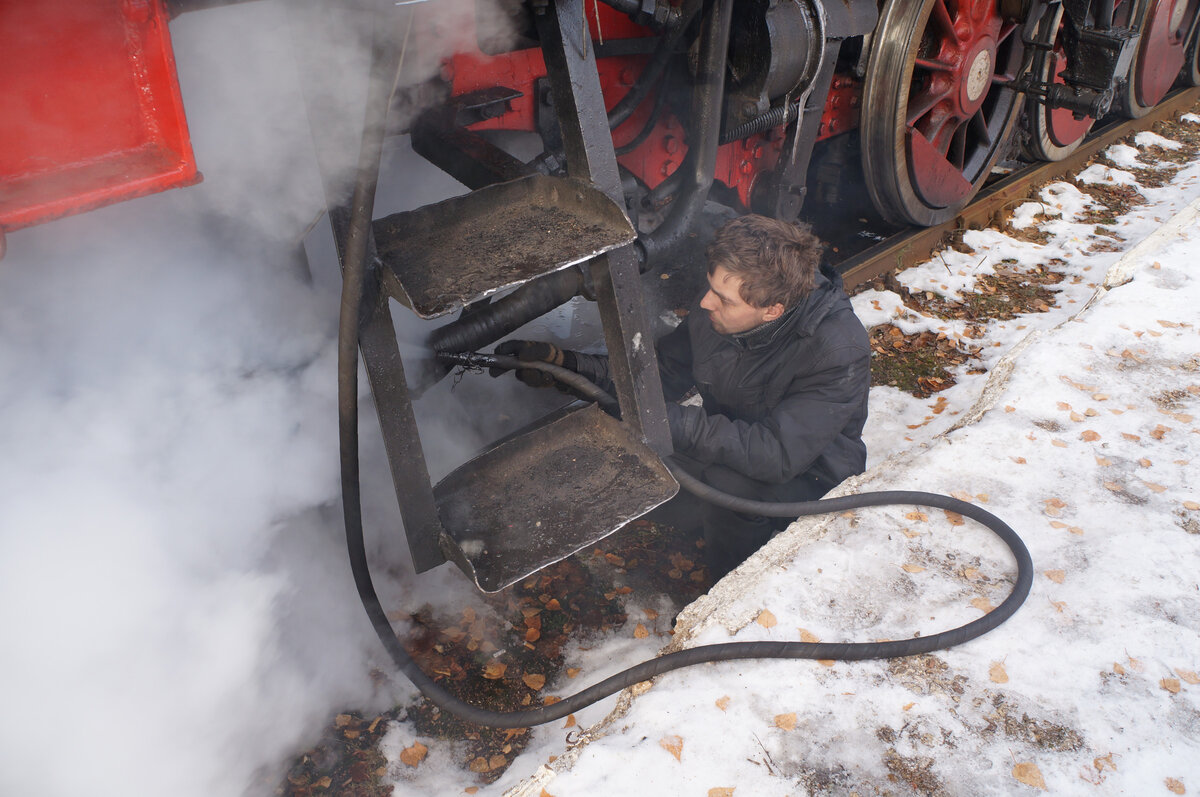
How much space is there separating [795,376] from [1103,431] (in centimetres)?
148

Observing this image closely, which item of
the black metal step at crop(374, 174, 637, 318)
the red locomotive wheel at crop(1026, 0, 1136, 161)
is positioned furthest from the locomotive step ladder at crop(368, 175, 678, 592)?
the red locomotive wheel at crop(1026, 0, 1136, 161)

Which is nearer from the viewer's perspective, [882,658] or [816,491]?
[882,658]

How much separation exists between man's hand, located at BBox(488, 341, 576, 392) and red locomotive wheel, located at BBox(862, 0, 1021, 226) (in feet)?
9.28

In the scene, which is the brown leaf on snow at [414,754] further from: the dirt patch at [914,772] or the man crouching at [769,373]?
the dirt patch at [914,772]

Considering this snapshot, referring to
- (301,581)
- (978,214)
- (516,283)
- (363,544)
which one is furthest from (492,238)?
(978,214)

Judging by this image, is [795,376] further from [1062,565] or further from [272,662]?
[272,662]

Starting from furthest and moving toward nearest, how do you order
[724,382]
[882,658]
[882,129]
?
[882,129]
[724,382]
[882,658]

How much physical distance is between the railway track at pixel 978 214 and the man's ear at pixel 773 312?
6.82 ft

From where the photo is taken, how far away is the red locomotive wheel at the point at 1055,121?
5.48 meters

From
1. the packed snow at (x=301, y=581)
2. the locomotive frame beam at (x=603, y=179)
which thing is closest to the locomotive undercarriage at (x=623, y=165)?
the locomotive frame beam at (x=603, y=179)

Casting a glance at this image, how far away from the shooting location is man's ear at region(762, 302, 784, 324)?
9.34ft

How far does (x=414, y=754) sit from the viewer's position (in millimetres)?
2523

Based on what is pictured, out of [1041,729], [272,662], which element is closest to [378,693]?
[272,662]

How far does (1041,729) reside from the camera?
2.09m
